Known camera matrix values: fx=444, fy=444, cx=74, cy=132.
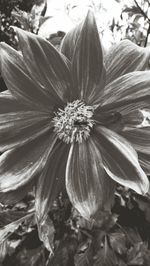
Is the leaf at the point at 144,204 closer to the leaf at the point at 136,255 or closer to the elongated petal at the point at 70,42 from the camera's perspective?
the leaf at the point at 136,255

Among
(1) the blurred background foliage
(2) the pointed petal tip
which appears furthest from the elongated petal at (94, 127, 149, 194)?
(1) the blurred background foliage

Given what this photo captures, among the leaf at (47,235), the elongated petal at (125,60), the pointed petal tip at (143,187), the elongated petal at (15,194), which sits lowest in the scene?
the leaf at (47,235)

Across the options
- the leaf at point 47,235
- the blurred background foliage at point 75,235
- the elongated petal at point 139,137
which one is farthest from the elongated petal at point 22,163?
the blurred background foliage at point 75,235

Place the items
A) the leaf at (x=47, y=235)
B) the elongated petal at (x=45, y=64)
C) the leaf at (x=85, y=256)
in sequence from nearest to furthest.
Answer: the elongated petal at (x=45, y=64)
the leaf at (x=47, y=235)
the leaf at (x=85, y=256)

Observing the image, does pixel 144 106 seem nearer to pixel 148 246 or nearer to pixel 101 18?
Answer: pixel 148 246

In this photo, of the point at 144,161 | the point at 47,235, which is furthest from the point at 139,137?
the point at 47,235

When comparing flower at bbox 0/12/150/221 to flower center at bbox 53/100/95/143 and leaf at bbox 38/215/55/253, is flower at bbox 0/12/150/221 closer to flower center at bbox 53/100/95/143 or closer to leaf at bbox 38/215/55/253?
flower center at bbox 53/100/95/143
